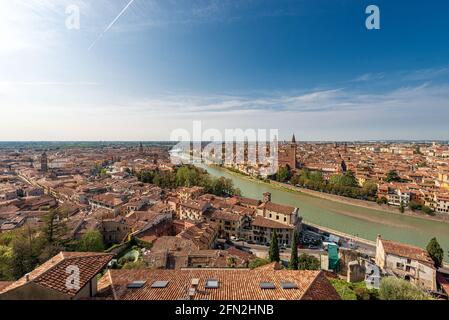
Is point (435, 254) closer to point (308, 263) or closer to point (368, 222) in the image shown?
point (308, 263)

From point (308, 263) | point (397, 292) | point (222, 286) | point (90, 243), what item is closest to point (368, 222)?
point (308, 263)

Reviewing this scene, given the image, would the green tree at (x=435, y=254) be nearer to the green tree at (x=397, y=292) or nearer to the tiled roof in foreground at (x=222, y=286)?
the green tree at (x=397, y=292)

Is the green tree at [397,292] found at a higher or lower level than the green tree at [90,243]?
higher

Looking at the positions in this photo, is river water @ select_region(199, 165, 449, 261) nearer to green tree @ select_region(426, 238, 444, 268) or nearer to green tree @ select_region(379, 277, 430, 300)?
green tree @ select_region(426, 238, 444, 268)

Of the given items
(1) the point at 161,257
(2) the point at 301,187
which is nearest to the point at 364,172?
(2) the point at 301,187

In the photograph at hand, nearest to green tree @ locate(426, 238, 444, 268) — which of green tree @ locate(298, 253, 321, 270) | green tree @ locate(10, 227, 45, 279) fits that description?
green tree @ locate(298, 253, 321, 270)

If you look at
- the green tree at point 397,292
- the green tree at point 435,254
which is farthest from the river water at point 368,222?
the green tree at point 397,292
